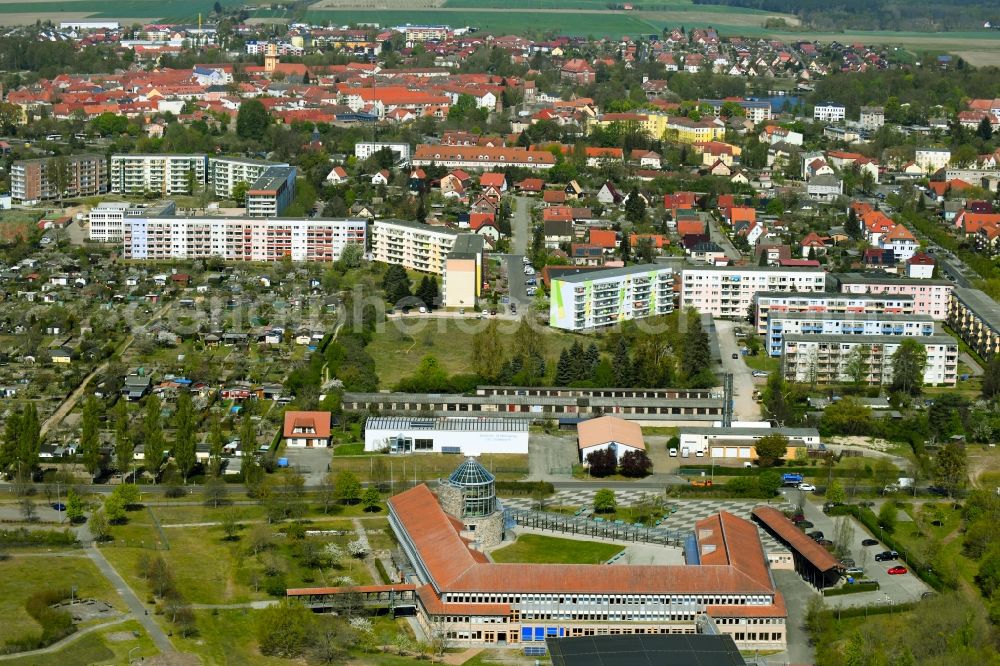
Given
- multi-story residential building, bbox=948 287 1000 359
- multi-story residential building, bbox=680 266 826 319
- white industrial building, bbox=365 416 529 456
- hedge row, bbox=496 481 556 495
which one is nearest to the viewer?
hedge row, bbox=496 481 556 495

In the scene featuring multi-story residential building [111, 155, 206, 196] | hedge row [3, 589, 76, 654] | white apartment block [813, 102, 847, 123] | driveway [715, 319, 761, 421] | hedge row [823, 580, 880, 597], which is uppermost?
white apartment block [813, 102, 847, 123]

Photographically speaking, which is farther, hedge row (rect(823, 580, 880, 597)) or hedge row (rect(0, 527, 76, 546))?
hedge row (rect(0, 527, 76, 546))

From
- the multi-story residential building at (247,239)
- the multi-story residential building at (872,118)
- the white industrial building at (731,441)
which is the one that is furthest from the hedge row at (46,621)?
the multi-story residential building at (872,118)

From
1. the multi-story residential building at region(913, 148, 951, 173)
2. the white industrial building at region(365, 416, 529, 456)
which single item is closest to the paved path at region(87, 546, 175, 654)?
the white industrial building at region(365, 416, 529, 456)

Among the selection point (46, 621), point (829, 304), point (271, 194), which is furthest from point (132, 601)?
point (271, 194)

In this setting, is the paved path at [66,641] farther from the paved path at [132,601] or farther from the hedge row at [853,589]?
the hedge row at [853,589]

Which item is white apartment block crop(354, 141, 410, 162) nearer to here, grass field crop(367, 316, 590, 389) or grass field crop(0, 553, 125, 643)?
grass field crop(367, 316, 590, 389)

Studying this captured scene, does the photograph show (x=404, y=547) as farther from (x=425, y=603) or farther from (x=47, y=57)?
(x=47, y=57)
